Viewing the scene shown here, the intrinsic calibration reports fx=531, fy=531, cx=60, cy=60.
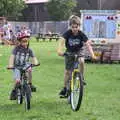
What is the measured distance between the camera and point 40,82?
1548 cm

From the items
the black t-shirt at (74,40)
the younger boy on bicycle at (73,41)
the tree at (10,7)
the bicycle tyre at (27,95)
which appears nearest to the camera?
the bicycle tyre at (27,95)

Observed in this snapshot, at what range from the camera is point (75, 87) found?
1066 cm

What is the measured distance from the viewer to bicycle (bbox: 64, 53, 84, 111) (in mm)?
10384

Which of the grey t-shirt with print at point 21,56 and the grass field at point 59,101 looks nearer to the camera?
the grass field at point 59,101

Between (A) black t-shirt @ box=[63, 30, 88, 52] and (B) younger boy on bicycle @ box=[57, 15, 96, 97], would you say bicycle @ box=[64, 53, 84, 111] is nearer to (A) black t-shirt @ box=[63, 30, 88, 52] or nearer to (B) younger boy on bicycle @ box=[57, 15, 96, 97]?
(B) younger boy on bicycle @ box=[57, 15, 96, 97]

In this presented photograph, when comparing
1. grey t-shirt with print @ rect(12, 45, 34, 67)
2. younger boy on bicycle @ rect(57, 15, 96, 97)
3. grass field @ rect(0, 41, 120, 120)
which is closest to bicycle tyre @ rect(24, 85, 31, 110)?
grass field @ rect(0, 41, 120, 120)

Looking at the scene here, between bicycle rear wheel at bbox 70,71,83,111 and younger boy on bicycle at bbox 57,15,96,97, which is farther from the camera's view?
younger boy on bicycle at bbox 57,15,96,97

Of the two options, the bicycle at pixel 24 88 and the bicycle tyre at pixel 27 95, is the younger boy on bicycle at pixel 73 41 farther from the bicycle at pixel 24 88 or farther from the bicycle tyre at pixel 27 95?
the bicycle tyre at pixel 27 95

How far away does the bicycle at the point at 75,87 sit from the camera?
34.1 feet

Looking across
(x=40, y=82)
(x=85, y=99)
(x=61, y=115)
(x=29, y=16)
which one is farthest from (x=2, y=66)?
(x=29, y=16)

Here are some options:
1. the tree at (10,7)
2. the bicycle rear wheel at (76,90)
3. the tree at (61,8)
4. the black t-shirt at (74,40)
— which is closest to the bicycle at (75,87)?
the bicycle rear wheel at (76,90)

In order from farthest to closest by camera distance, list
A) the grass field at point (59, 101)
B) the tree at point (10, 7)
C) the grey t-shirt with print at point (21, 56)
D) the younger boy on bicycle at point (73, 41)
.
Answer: the tree at point (10, 7) → the younger boy on bicycle at point (73, 41) → the grey t-shirt with print at point (21, 56) → the grass field at point (59, 101)

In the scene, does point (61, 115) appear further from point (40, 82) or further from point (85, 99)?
point (40, 82)

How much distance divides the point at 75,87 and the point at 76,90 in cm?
8
